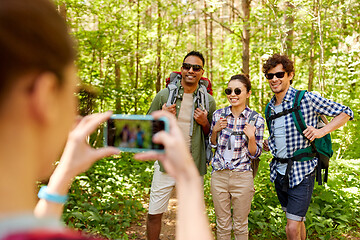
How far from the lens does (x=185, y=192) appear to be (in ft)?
2.67

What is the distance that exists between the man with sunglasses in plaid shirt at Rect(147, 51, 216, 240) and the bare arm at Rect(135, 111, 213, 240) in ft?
9.46

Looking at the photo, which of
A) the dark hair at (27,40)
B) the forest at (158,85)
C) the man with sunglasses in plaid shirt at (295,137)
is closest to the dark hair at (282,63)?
the man with sunglasses in plaid shirt at (295,137)

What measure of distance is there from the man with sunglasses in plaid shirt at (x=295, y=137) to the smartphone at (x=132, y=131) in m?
2.47

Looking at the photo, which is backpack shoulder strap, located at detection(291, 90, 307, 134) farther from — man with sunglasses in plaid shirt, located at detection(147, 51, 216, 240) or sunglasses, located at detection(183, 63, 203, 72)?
sunglasses, located at detection(183, 63, 203, 72)

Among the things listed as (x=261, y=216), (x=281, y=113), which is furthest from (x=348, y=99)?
(x=281, y=113)

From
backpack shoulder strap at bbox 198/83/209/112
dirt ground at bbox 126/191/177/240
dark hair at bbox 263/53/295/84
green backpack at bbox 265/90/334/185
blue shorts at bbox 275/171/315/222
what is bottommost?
dirt ground at bbox 126/191/177/240

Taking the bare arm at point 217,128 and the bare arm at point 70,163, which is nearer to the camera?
the bare arm at point 70,163

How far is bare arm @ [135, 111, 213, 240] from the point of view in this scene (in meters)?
0.78

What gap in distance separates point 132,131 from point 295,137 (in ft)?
8.28

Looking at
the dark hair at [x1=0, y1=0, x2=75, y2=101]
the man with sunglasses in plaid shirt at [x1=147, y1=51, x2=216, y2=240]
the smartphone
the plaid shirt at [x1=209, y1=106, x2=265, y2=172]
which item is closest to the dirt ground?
the man with sunglasses in plaid shirt at [x1=147, y1=51, x2=216, y2=240]

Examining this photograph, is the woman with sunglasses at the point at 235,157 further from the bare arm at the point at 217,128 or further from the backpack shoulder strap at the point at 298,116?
the backpack shoulder strap at the point at 298,116

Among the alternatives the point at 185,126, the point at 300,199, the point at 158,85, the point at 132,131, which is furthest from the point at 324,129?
the point at 158,85

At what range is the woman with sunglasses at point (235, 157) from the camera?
3.66 m

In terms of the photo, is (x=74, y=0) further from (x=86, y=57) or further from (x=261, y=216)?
(x=261, y=216)
